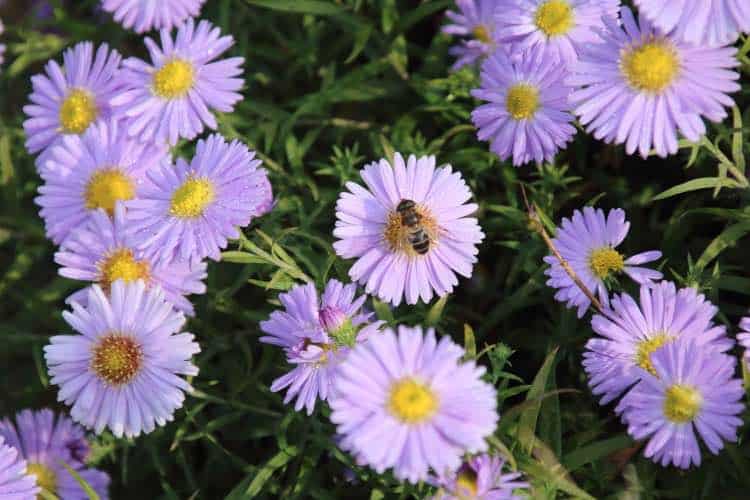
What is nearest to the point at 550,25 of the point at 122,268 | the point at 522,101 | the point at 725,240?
the point at 522,101

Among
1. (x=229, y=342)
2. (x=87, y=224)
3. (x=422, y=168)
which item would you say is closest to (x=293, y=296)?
(x=422, y=168)

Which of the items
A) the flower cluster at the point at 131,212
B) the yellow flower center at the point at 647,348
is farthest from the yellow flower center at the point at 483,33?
the yellow flower center at the point at 647,348

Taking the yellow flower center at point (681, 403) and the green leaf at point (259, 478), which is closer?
the yellow flower center at point (681, 403)

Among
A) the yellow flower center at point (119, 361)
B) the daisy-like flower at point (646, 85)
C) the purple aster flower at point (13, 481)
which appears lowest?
the purple aster flower at point (13, 481)

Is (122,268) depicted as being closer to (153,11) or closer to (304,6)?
(153,11)

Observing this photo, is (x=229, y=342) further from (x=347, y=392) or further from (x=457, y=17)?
(x=457, y=17)

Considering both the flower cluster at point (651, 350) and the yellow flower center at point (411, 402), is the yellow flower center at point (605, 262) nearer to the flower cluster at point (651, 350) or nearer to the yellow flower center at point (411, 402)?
the flower cluster at point (651, 350)

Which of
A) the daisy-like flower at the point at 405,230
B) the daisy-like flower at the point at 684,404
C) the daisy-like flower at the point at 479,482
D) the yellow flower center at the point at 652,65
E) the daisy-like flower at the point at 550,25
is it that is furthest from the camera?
the daisy-like flower at the point at 550,25
